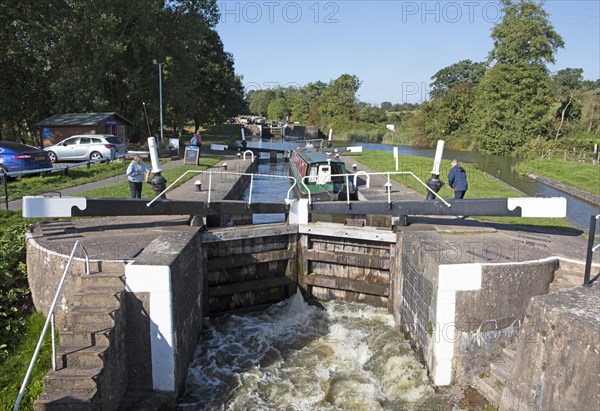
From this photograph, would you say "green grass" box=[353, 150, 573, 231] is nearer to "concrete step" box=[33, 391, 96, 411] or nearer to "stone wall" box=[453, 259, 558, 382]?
"stone wall" box=[453, 259, 558, 382]

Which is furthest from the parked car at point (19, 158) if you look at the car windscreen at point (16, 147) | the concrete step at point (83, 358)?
the concrete step at point (83, 358)

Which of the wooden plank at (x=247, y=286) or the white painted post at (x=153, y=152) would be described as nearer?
the white painted post at (x=153, y=152)

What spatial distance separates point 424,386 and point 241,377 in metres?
2.98

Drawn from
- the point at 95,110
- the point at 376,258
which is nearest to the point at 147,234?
the point at 376,258

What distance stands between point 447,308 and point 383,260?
2.97 metres

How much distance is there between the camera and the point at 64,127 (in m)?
24.4

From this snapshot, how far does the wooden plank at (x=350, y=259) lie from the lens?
10.5m

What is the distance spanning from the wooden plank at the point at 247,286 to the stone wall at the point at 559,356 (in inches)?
212

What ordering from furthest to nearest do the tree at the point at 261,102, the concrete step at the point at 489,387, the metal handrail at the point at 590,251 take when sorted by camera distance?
the tree at the point at 261,102
the concrete step at the point at 489,387
the metal handrail at the point at 590,251

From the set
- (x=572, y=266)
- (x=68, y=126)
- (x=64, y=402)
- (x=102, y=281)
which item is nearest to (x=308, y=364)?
(x=102, y=281)

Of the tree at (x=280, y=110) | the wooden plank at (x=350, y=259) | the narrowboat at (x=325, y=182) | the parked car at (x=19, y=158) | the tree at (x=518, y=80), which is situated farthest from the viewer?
the tree at (x=280, y=110)

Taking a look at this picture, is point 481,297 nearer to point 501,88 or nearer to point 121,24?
point 121,24

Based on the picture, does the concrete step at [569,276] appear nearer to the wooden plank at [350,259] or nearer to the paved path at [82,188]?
the wooden plank at [350,259]

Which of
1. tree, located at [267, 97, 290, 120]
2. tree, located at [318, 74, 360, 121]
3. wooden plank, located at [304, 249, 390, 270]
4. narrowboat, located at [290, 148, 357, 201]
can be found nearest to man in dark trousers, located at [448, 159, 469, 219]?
wooden plank, located at [304, 249, 390, 270]
